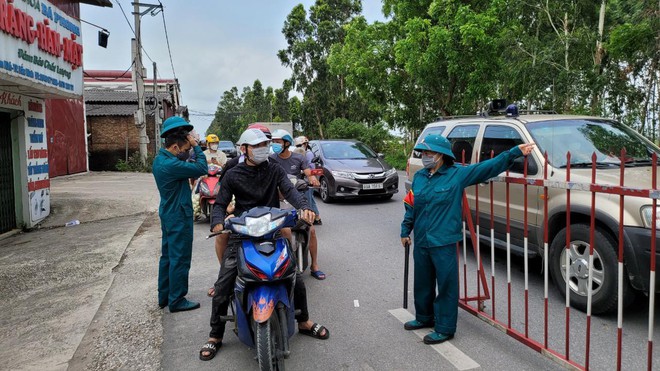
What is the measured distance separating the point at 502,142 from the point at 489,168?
218 cm

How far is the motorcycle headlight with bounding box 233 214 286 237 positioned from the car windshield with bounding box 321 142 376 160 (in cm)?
842

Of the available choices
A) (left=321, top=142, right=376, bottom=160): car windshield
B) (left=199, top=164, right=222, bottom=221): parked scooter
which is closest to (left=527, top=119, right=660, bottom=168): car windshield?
(left=199, top=164, right=222, bottom=221): parked scooter

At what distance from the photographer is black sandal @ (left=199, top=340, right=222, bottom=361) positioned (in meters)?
3.53

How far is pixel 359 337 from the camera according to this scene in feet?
12.6

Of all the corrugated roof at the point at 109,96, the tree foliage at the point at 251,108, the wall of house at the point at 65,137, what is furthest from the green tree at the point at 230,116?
the wall of house at the point at 65,137

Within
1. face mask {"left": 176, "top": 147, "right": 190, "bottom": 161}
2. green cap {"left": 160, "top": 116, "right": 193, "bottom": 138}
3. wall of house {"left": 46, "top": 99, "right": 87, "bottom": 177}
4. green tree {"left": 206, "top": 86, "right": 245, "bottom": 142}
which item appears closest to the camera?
green cap {"left": 160, "top": 116, "right": 193, "bottom": 138}

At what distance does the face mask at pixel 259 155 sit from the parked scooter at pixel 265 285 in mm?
612

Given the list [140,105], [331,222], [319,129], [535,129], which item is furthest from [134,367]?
[319,129]

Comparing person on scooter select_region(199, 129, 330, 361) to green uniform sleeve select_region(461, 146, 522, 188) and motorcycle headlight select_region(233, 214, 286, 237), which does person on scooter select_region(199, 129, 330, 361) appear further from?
green uniform sleeve select_region(461, 146, 522, 188)

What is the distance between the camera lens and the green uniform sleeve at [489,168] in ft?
11.3

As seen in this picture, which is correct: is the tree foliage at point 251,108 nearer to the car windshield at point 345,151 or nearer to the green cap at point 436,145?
the car windshield at point 345,151

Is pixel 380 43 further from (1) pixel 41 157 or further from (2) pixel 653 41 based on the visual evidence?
(1) pixel 41 157

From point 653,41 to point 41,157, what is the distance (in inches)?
537

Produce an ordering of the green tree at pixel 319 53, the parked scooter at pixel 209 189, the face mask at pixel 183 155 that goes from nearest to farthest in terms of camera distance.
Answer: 1. the face mask at pixel 183 155
2. the parked scooter at pixel 209 189
3. the green tree at pixel 319 53
